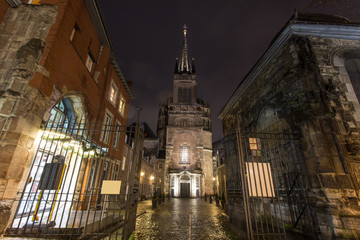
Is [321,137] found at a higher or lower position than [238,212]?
higher

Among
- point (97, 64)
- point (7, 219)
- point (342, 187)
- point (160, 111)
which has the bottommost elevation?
point (7, 219)

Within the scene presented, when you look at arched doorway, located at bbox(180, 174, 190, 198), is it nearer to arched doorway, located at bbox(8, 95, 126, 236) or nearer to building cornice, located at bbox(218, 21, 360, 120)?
arched doorway, located at bbox(8, 95, 126, 236)

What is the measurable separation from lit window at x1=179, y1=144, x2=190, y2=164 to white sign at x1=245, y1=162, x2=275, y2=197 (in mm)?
28472

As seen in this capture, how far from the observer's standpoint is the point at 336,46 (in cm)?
639

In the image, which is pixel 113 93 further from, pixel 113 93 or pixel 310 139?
pixel 310 139

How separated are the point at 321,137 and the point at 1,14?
1136 cm

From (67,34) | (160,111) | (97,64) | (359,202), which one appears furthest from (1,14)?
(160,111)

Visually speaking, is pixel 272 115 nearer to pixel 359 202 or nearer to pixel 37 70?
pixel 359 202

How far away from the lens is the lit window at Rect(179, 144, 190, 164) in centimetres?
3316

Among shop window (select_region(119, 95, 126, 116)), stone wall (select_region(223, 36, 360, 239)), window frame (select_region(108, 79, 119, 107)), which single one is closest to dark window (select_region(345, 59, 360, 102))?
stone wall (select_region(223, 36, 360, 239))

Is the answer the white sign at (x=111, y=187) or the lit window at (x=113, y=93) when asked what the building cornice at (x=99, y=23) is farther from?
the white sign at (x=111, y=187)

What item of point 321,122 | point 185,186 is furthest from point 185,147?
point 321,122

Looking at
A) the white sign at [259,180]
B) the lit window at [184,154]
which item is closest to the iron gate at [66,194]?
the white sign at [259,180]

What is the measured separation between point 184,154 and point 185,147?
146cm
